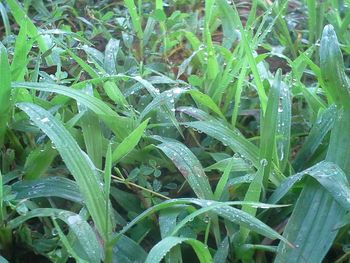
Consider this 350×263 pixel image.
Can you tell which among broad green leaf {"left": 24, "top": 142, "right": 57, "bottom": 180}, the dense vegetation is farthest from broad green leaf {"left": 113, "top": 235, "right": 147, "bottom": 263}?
broad green leaf {"left": 24, "top": 142, "right": 57, "bottom": 180}

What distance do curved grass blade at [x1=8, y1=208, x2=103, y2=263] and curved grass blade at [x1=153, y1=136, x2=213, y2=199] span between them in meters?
0.20

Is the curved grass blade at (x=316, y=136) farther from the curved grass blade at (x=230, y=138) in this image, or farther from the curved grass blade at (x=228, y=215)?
the curved grass blade at (x=228, y=215)

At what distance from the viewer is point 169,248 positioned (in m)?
0.87

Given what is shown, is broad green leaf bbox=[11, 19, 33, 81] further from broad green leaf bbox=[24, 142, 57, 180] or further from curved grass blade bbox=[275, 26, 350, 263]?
curved grass blade bbox=[275, 26, 350, 263]

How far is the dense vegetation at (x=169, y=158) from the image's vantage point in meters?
0.96

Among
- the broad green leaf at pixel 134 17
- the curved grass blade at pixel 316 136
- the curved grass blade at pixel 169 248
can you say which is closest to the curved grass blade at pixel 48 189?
the curved grass blade at pixel 169 248

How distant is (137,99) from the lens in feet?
4.45

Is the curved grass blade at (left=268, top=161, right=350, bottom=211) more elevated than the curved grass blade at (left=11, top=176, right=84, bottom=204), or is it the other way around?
the curved grass blade at (left=268, top=161, right=350, bottom=211)

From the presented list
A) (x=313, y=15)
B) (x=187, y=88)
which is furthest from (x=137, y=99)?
(x=313, y=15)

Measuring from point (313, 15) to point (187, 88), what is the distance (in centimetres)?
62

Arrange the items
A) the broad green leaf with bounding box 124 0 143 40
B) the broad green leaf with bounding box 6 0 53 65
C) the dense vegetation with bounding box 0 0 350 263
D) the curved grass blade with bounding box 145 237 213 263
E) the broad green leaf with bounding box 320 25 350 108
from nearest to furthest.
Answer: the curved grass blade with bounding box 145 237 213 263
the dense vegetation with bounding box 0 0 350 263
the broad green leaf with bounding box 320 25 350 108
the broad green leaf with bounding box 6 0 53 65
the broad green leaf with bounding box 124 0 143 40

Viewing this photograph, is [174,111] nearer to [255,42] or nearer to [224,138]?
[224,138]

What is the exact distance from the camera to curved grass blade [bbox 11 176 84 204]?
1043 mm

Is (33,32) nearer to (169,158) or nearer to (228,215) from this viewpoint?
(169,158)
